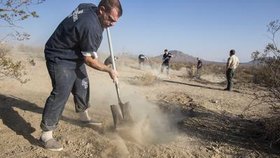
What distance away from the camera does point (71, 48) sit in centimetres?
434

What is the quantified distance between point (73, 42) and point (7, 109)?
2381 mm

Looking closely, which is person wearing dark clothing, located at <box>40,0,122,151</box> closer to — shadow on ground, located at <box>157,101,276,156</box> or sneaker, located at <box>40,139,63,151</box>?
sneaker, located at <box>40,139,63,151</box>

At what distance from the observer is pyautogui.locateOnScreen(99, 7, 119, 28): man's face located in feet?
13.9

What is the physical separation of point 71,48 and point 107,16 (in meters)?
0.60

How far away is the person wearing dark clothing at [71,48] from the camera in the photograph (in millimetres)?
4094

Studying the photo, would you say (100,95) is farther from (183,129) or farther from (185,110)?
(183,129)

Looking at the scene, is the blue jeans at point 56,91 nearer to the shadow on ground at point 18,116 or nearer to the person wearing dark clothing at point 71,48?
the person wearing dark clothing at point 71,48

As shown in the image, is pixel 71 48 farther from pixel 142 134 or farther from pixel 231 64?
pixel 231 64

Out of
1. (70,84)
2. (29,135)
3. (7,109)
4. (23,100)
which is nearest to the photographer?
(70,84)

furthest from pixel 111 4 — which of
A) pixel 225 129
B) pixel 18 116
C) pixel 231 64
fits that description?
pixel 231 64

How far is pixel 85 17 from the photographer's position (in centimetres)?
409

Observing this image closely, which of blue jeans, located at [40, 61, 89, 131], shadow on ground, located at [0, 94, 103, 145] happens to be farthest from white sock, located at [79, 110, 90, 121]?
blue jeans, located at [40, 61, 89, 131]

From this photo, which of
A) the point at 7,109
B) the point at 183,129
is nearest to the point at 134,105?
the point at 183,129

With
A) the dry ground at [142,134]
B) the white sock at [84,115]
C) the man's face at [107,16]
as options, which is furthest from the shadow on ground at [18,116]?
the man's face at [107,16]
